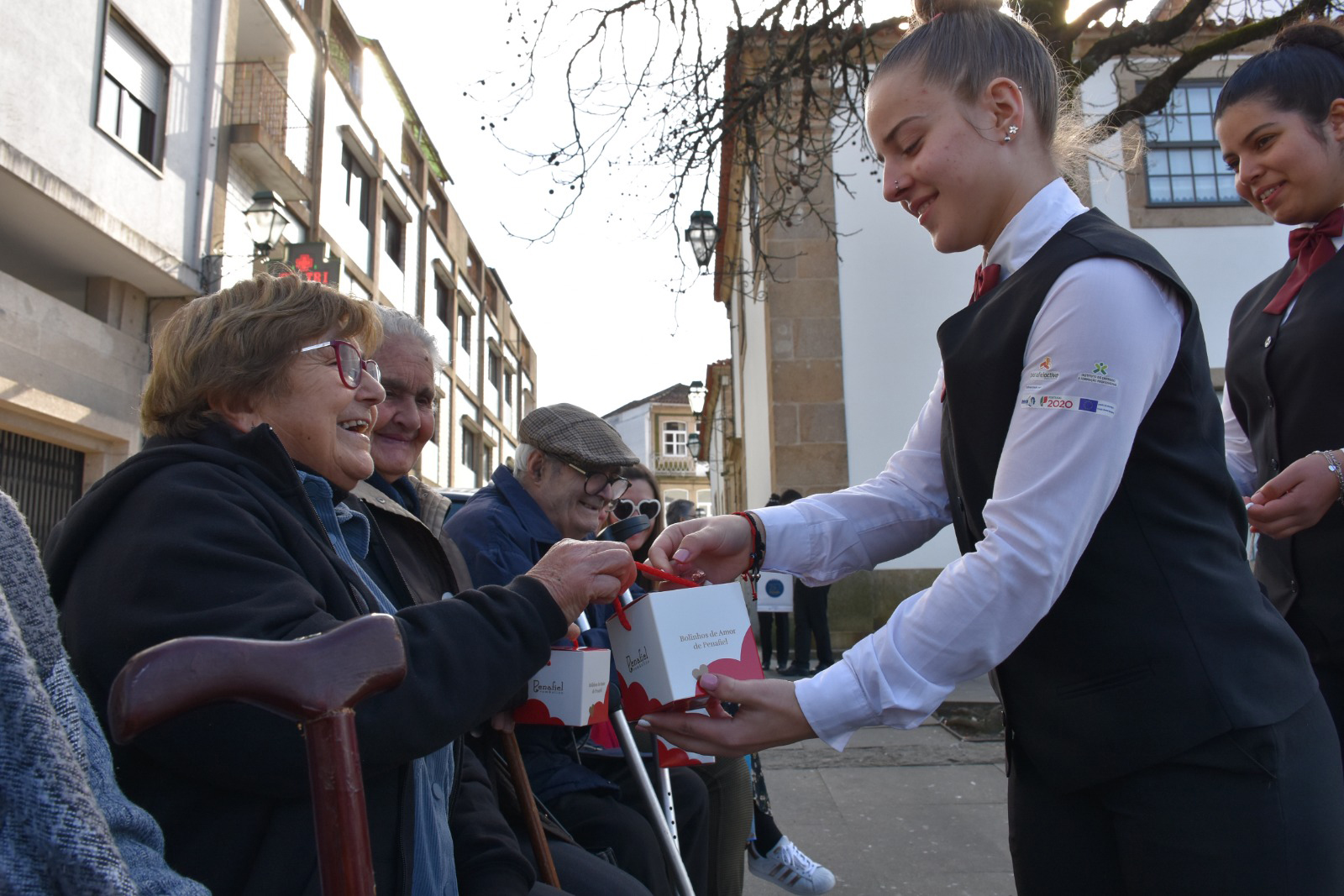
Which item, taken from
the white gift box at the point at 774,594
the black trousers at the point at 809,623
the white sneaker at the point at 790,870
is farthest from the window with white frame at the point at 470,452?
the white sneaker at the point at 790,870

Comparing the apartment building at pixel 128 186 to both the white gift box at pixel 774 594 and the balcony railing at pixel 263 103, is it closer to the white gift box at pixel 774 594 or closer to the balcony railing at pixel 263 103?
the balcony railing at pixel 263 103

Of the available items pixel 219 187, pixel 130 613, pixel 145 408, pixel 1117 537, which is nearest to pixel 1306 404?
pixel 1117 537

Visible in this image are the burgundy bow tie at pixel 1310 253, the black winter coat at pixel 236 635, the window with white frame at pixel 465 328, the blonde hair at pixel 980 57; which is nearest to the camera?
the black winter coat at pixel 236 635

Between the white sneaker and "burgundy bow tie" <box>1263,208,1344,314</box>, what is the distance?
2399mm

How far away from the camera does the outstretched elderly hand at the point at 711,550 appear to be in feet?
6.40

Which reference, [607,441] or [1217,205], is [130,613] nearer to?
[607,441]

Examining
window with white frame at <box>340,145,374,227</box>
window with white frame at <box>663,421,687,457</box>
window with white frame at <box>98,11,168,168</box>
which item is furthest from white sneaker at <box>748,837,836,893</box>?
window with white frame at <box>663,421,687,457</box>

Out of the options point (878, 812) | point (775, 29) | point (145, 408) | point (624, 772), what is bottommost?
point (878, 812)

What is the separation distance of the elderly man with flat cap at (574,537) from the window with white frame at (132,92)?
400 inches

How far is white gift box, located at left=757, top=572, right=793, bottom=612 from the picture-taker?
7957mm

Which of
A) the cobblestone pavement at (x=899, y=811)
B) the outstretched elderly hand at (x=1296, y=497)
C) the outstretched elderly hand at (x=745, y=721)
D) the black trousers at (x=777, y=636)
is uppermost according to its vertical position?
the outstretched elderly hand at (x=1296, y=497)

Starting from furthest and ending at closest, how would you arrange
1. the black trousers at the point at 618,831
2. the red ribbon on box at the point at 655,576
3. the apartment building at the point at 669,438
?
the apartment building at the point at 669,438 < the black trousers at the point at 618,831 < the red ribbon on box at the point at 655,576

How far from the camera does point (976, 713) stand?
20.9ft

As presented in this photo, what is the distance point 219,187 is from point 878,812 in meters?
12.6
